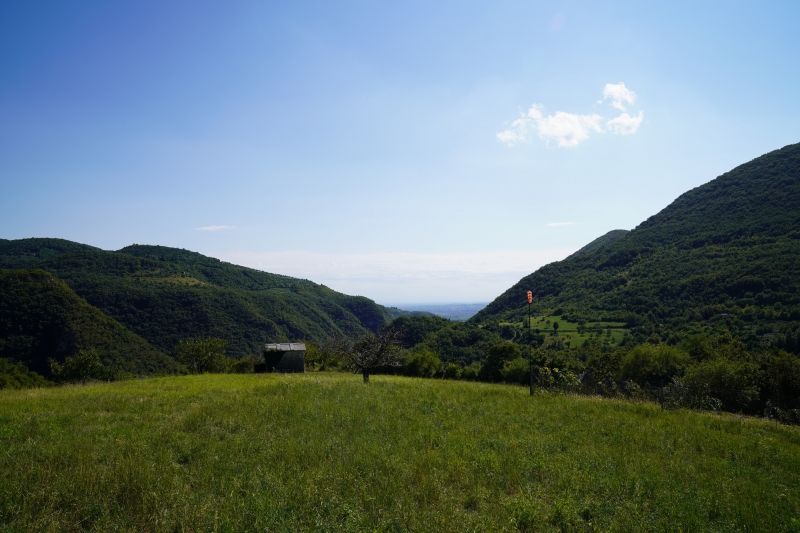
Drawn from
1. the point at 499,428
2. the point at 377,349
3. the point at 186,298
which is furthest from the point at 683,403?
the point at 186,298

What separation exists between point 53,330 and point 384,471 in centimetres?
9692

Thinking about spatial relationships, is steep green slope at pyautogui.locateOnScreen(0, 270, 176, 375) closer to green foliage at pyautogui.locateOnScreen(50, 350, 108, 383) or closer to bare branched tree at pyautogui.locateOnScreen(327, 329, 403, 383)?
green foliage at pyautogui.locateOnScreen(50, 350, 108, 383)

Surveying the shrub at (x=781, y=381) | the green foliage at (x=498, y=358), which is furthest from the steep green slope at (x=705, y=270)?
the shrub at (x=781, y=381)

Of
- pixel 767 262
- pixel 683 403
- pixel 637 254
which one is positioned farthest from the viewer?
pixel 637 254

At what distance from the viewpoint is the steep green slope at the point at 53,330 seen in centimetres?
7031

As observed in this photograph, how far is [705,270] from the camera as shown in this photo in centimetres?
9181

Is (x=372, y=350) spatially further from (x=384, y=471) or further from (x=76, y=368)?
(x=76, y=368)

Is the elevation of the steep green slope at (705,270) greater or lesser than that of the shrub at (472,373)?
greater

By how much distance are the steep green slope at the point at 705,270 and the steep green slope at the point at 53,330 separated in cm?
10733

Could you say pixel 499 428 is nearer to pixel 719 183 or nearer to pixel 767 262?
pixel 767 262

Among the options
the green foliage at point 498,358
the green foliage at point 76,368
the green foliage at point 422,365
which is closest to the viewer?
the green foliage at point 76,368

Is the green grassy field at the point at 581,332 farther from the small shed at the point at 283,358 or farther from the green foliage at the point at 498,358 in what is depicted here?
the small shed at the point at 283,358

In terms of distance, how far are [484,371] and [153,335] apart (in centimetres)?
10466

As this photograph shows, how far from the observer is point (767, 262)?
3147 inches
